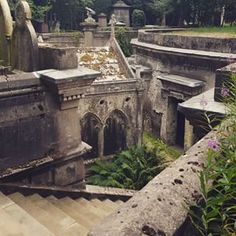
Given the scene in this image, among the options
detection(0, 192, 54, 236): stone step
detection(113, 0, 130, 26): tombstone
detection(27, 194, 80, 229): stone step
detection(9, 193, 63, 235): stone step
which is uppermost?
detection(113, 0, 130, 26): tombstone

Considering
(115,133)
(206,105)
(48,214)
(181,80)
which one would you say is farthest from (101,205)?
(181,80)

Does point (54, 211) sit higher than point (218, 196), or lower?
lower

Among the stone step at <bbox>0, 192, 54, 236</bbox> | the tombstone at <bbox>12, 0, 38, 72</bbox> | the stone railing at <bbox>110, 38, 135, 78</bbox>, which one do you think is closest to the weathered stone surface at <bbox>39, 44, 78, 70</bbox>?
the tombstone at <bbox>12, 0, 38, 72</bbox>

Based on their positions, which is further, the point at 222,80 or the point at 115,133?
the point at 115,133

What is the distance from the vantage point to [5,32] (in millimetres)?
6324

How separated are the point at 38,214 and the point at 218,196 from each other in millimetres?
2934

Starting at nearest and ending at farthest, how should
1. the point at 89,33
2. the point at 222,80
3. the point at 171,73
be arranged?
the point at 222,80 → the point at 171,73 → the point at 89,33

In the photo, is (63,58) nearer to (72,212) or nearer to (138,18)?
(72,212)

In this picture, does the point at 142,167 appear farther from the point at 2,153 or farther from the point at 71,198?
the point at 2,153

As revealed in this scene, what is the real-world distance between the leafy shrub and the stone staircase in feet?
130

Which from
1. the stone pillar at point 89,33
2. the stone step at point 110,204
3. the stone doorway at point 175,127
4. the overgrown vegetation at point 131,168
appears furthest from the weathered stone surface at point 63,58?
the stone pillar at point 89,33

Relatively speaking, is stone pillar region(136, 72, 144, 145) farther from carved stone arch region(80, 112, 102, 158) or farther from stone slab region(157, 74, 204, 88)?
carved stone arch region(80, 112, 102, 158)

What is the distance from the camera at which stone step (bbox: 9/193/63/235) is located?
14.5ft

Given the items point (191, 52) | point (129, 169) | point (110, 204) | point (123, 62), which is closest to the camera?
point (110, 204)
